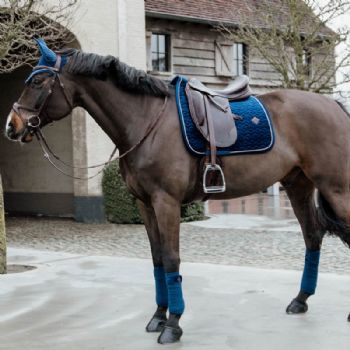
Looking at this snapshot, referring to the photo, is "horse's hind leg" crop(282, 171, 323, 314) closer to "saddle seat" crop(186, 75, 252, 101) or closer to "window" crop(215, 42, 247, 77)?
"saddle seat" crop(186, 75, 252, 101)

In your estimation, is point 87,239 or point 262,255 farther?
point 87,239

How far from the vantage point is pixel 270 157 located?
5.31 m

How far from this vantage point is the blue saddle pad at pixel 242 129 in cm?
504

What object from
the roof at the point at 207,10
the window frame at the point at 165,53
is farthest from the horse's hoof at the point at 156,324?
the window frame at the point at 165,53

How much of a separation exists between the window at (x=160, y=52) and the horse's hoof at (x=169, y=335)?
1421cm

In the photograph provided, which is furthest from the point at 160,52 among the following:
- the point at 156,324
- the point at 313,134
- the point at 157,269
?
the point at 156,324

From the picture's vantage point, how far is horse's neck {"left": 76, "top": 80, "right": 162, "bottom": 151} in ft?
16.6

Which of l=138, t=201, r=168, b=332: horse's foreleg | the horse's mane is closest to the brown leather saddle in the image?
the horse's mane

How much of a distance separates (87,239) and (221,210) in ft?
20.5

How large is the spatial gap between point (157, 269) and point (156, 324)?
0.45 m

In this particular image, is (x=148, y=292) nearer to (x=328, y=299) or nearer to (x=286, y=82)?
(x=328, y=299)

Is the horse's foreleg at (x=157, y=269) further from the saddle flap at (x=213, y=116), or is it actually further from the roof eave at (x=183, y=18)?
the roof eave at (x=183, y=18)

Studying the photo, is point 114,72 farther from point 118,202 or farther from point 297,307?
point 118,202

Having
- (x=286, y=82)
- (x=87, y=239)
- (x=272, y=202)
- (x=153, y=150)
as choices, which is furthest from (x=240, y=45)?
(x=153, y=150)
